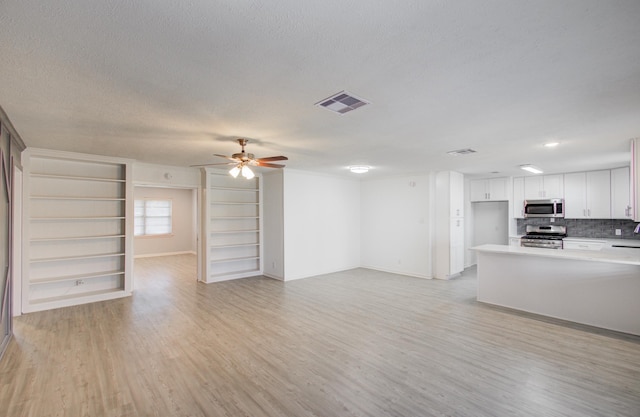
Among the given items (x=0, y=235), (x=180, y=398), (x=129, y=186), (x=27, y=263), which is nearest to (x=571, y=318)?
(x=180, y=398)

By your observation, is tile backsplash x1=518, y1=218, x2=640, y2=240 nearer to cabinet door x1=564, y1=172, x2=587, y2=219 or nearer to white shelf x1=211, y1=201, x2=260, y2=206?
cabinet door x1=564, y1=172, x2=587, y2=219

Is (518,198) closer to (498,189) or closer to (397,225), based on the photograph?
(498,189)

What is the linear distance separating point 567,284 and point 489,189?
13.3 ft

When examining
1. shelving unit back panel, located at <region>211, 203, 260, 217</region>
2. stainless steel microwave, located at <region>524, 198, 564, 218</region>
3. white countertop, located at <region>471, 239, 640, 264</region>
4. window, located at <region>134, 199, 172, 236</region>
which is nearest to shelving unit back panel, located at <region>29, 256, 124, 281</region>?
shelving unit back panel, located at <region>211, 203, 260, 217</region>

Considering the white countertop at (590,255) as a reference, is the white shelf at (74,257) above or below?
below

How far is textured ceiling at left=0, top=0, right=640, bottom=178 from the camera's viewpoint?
1429mm

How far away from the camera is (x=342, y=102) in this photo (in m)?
2.53

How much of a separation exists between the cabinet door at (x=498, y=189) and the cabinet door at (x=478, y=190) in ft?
0.41

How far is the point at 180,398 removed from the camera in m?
2.38

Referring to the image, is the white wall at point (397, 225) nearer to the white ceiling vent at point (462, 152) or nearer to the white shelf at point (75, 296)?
the white ceiling vent at point (462, 152)

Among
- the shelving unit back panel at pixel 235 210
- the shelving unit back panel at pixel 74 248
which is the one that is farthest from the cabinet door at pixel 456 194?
the shelving unit back panel at pixel 74 248

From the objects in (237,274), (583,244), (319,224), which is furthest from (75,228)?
(583,244)

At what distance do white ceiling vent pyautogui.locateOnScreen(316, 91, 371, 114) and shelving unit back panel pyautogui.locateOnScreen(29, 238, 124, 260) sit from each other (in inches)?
197

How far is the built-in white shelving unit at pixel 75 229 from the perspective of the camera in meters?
4.64
